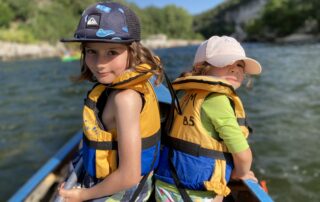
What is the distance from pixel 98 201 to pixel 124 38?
2.96 feet

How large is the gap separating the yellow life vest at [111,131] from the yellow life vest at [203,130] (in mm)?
180

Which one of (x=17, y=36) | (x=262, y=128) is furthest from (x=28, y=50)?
(x=262, y=128)

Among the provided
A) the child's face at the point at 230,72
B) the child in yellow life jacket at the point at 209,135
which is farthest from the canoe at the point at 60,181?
the child's face at the point at 230,72

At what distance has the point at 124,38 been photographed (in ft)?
5.85

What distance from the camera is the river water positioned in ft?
16.0

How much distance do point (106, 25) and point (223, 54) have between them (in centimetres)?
70

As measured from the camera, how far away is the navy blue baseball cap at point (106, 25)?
174 cm

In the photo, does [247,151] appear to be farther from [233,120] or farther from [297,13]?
[297,13]

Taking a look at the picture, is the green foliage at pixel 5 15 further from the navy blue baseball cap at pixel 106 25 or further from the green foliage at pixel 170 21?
the navy blue baseball cap at pixel 106 25

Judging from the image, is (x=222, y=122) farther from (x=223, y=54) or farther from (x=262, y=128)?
(x=262, y=128)

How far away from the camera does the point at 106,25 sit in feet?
5.74

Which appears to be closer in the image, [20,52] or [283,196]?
[283,196]

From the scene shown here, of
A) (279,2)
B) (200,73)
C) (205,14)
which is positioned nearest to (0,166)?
(200,73)

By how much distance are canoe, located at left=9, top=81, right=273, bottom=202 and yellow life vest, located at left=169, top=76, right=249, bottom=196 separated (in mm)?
525
